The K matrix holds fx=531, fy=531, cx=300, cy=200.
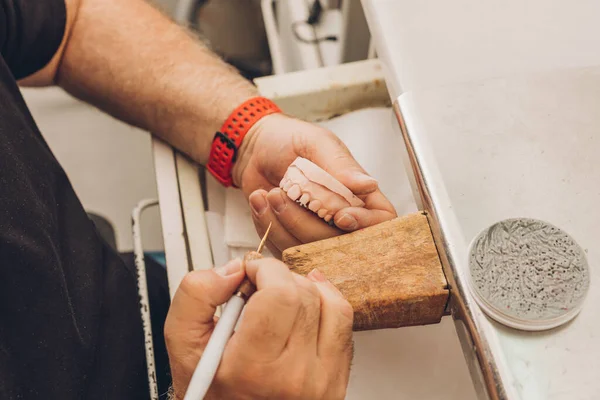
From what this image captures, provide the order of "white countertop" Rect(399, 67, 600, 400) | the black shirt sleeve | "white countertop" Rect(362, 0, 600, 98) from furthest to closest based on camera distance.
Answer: the black shirt sleeve < "white countertop" Rect(362, 0, 600, 98) < "white countertop" Rect(399, 67, 600, 400)

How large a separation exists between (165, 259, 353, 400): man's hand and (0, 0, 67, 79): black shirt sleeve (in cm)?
43

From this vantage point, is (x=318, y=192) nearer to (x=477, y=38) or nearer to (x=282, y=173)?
(x=282, y=173)

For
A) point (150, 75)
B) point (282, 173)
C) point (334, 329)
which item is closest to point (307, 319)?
point (334, 329)

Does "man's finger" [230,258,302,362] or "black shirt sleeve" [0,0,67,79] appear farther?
"black shirt sleeve" [0,0,67,79]

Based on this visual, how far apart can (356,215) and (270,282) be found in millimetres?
155

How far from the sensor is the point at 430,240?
1.41ft

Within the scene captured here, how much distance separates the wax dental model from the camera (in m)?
0.51

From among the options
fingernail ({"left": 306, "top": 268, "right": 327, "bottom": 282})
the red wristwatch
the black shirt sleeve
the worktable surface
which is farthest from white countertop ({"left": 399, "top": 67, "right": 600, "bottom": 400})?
the black shirt sleeve

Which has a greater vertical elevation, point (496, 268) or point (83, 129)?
point (496, 268)

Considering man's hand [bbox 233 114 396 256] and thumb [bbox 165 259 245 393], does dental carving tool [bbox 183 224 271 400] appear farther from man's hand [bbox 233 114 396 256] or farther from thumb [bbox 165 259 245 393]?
man's hand [bbox 233 114 396 256]

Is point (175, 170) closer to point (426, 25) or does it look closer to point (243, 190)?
point (243, 190)

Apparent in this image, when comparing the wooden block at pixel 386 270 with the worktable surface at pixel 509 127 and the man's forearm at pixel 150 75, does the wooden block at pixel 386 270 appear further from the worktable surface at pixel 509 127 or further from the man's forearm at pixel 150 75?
the man's forearm at pixel 150 75

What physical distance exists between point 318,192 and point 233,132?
0.19 meters

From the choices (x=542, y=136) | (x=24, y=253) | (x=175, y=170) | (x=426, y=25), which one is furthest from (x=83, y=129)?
(x=542, y=136)
